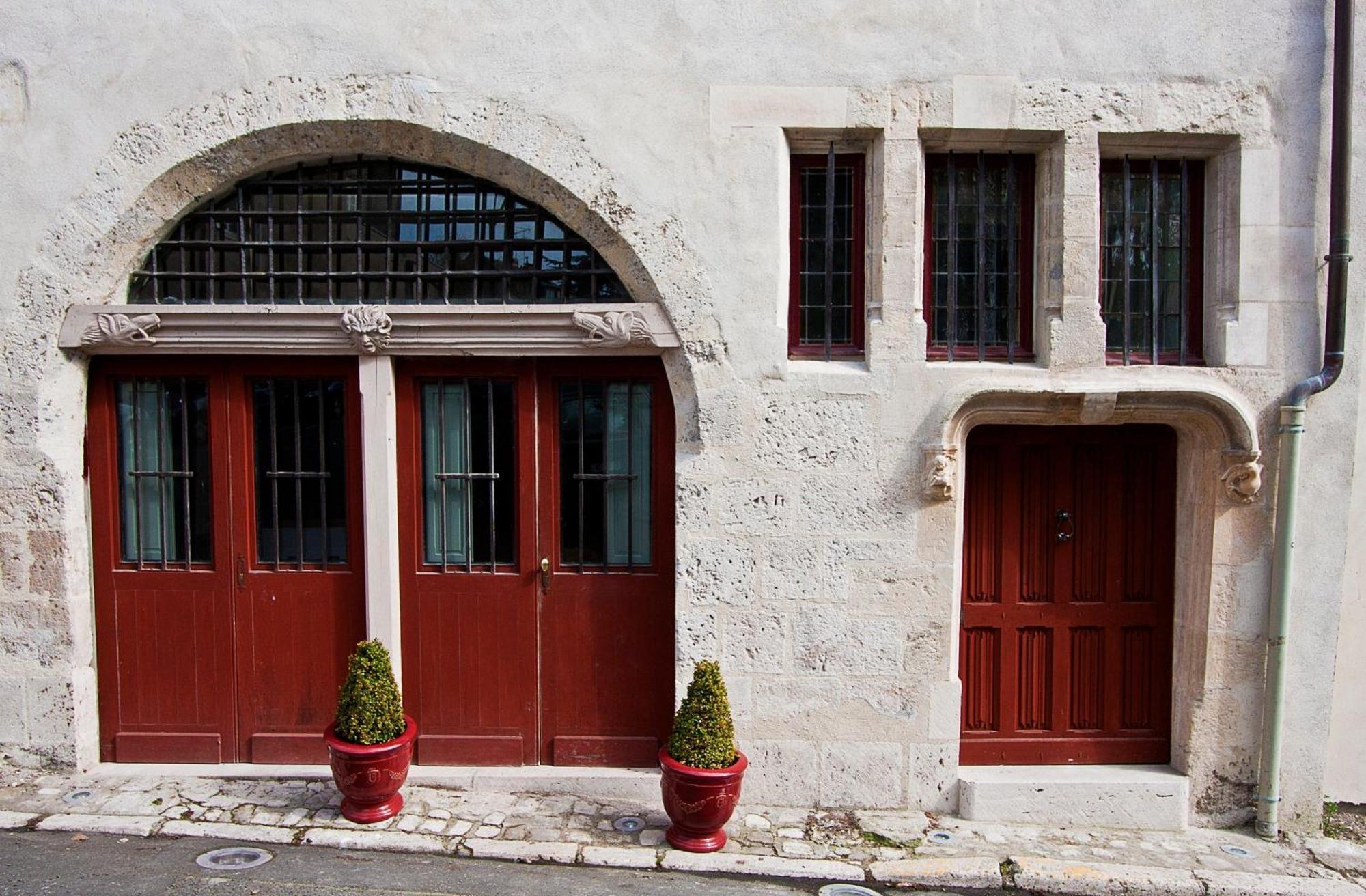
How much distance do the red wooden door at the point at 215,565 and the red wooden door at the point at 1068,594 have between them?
3.28m

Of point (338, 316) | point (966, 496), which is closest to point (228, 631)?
point (338, 316)

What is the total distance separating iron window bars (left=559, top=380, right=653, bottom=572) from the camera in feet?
15.0

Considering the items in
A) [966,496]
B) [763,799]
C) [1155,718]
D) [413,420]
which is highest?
[413,420]

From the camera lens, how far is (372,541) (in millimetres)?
4508

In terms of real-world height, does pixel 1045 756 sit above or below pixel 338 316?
below

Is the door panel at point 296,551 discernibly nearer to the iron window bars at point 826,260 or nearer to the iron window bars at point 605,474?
the iron window bars at point 605,474

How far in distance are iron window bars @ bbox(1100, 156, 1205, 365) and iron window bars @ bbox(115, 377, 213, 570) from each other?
186 inches

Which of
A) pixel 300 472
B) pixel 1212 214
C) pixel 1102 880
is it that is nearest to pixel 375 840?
pixel 300 472

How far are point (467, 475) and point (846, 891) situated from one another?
2.67 m

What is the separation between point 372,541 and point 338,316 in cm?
115

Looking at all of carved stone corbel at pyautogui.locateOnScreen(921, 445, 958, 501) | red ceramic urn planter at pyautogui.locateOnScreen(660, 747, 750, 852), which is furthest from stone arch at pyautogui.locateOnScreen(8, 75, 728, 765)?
red ceramic urn planter at pyautogui.locateOnScreen(660, 747, 750, 852)

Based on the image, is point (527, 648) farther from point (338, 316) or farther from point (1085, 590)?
point (1085, 590)

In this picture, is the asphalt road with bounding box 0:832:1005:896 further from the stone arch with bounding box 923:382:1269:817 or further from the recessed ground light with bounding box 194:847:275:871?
the stone arch with bounding box 923:382:1269:817

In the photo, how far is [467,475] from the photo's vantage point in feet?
15.0
